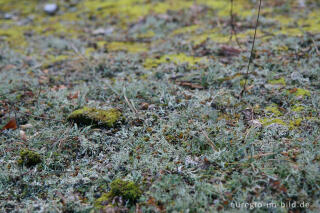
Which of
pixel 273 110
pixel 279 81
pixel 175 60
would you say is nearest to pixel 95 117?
pixel 175 60

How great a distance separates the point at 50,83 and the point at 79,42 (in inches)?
70.3

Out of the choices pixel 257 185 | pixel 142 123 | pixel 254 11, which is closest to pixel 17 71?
pixel 142 123

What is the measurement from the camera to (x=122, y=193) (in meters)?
2.38

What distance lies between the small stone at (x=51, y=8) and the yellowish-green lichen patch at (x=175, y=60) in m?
4.53

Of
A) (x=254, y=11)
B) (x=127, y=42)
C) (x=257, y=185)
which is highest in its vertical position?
(x=254, y=11)

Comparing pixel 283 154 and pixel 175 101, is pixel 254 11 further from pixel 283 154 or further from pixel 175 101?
pixel 283 154

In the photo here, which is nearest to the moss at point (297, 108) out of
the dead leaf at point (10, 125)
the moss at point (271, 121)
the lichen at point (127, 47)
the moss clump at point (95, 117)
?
the moss at point (271, 121)

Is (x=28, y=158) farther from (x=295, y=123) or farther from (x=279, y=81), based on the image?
(x=279, y=81)

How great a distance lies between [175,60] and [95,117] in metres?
1.99

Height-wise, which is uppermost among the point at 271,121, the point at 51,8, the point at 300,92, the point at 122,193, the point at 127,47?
the point at 51,8

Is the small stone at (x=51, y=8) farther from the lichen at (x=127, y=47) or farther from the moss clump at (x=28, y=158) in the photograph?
the moss clump at (x=28, y=158)

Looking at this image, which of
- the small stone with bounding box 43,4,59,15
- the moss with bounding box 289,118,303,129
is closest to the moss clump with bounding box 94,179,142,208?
the moss with bounding box 289,118,303,129

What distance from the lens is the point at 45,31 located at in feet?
22.5

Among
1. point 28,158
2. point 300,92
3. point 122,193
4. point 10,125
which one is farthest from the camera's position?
point 300,92
